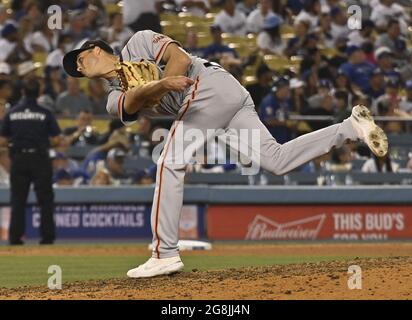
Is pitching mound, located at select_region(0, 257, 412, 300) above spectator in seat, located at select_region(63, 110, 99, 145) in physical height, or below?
below

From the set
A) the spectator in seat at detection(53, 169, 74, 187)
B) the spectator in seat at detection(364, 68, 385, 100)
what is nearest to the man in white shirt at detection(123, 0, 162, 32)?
the spectator in seat at detection(53, 169, 74, 187)

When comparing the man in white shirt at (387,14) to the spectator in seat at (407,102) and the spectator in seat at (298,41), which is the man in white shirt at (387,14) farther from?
the spectator in seat at (407,102)

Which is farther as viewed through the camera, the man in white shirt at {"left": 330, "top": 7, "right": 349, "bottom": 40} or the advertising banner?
the man in white shirt at {"left": 330, "top": 7, "right": 349, "bottom": 40}

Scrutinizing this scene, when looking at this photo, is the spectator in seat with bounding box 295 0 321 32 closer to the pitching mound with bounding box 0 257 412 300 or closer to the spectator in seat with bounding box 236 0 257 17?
the spectator in seat with bounding box 236 0 257 17

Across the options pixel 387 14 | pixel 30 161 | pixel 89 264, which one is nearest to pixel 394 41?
pixel 387 14
